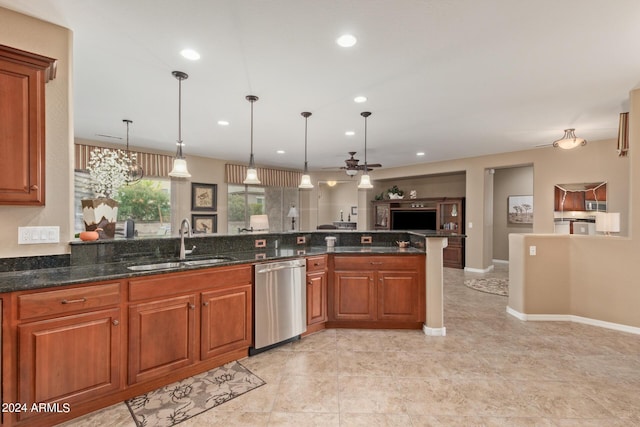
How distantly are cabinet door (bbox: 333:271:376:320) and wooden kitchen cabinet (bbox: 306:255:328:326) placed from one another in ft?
0.48

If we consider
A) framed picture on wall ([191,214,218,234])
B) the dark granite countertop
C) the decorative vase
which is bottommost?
the dark granite countertop

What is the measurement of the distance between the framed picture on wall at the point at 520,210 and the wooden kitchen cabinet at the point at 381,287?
19.4 ft

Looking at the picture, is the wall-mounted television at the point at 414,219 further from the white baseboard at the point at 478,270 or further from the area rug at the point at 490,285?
the area rug at the point at 490,285

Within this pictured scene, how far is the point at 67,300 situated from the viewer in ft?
5.99

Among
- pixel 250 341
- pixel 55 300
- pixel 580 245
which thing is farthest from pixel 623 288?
pixel 55 300

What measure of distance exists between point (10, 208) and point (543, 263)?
5.49 meters

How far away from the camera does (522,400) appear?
215 cm

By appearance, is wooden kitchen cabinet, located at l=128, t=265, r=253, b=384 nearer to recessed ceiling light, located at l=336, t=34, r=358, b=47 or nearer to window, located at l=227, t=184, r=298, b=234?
recessed ceiling light, located at l=336, t=34, r=358, b=47

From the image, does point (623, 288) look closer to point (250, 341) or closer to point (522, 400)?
point (522, 400)

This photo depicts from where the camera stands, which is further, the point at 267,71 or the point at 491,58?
the point at 267,71

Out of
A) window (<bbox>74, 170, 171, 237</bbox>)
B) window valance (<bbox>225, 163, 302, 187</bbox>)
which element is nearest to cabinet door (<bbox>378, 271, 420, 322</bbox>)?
window (<bbox>74, 170, 171, 237</bbox>)

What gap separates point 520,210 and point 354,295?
6.53m

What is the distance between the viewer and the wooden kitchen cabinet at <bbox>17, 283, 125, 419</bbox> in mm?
1709

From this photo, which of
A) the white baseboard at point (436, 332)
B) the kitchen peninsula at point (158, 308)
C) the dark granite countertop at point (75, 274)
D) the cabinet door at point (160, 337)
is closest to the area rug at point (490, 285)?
the white baseboard at point (436, 332)
